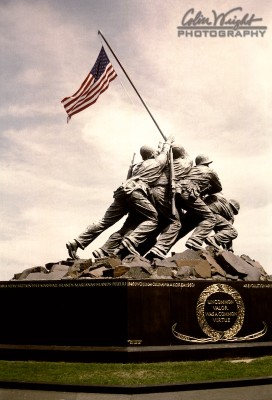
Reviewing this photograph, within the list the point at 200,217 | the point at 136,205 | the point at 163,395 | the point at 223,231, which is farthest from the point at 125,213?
the point at 163,395

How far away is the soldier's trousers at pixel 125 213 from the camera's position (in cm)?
1379

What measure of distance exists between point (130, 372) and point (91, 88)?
836cm

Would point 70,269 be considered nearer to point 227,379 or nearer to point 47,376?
point 47,376

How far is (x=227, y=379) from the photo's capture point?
29.6 ft

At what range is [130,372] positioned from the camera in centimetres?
979

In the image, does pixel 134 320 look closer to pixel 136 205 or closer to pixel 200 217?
pixel 136 205

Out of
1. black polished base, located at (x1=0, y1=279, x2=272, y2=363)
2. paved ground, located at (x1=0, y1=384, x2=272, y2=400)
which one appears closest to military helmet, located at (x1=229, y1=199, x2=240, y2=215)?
black polished base, located at (x1=0, y1=279, x2=272, y2=363)

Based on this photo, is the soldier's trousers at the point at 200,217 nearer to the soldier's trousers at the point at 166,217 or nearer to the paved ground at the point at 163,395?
the soldier's trousers at the point at 166,217

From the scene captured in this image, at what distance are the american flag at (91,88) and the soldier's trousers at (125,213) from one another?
9.46 ft

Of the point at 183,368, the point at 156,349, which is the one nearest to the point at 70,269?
the point at 156,349

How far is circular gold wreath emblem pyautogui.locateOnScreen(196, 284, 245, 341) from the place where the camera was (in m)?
11.8

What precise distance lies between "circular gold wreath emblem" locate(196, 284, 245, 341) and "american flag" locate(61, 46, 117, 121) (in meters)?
6.39

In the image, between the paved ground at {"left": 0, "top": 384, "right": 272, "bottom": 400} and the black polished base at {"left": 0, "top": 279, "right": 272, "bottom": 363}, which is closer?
the paved ground at {"left": 0, "top": 384, "right": 272, "bottom": 400}

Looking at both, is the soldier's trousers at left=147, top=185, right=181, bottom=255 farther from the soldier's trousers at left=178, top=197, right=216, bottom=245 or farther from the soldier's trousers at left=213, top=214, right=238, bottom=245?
the soldier's trousers at left=213, top=214, right=238, bottom=245
